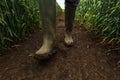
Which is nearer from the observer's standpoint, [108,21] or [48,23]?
[48,23]

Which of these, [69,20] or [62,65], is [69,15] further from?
[62,65]

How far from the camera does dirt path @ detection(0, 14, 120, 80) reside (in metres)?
1.94

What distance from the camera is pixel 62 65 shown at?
6.81 feet

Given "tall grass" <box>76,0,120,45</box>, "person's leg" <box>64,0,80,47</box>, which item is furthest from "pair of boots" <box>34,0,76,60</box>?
"tall grass" <box>76,0,120,45</box>

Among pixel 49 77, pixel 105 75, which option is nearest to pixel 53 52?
pixel 49 77

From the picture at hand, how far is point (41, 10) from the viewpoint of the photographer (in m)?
2.05

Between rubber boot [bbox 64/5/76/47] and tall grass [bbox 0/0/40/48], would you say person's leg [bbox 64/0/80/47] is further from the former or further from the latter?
tall grass [bbox 0/0/40/48]

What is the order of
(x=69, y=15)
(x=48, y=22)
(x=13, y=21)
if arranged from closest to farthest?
1. (x=48, y=22)
2. (x=69, y=15)
3. (x=13, y=21)

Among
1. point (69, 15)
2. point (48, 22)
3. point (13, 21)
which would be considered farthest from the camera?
point (13, 21)

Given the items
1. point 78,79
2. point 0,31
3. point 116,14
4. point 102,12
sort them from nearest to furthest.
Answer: point 78,79 → point 0,31 → point 116,14 → point 102,12

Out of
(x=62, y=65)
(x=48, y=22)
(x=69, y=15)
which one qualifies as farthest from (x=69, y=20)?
(x=62, y=65)

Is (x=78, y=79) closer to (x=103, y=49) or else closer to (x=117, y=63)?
(x=117, y=63)

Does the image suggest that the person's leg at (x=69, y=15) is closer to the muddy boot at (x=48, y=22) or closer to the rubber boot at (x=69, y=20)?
the rubber boot at (x=69, y=20)

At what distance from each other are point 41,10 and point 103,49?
84 centimetres
